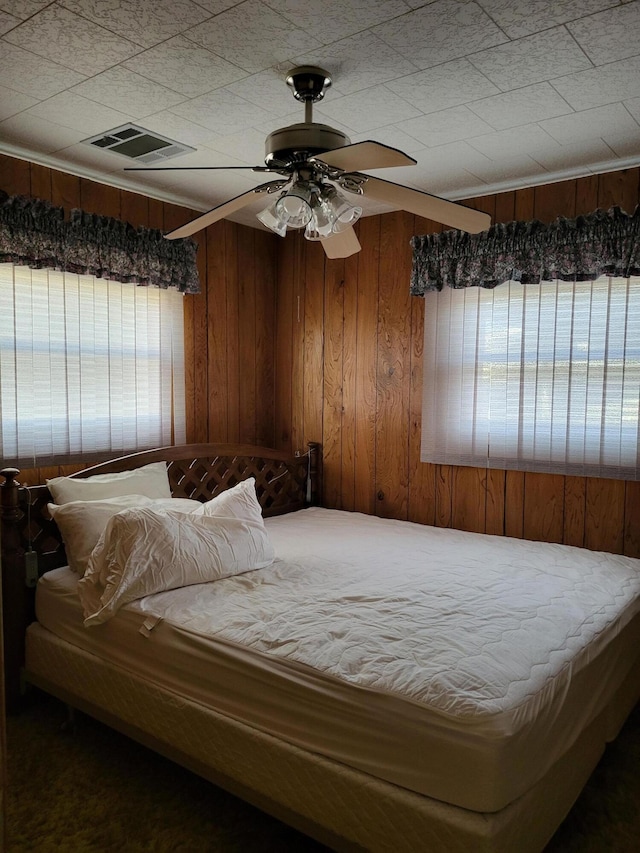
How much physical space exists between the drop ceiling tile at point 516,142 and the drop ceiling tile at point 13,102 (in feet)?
6.15

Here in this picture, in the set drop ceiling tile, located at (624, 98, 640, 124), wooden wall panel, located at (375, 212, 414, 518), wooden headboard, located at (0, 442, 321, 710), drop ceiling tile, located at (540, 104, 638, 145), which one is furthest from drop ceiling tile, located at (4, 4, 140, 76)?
wooden wall panel, located at (375, 212, 414, 518)

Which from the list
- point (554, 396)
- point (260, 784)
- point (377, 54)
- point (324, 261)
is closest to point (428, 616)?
point (260, 784)

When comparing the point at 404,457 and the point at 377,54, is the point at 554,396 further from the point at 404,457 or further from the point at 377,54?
the point at 377,54

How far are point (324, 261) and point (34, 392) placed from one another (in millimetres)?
2082

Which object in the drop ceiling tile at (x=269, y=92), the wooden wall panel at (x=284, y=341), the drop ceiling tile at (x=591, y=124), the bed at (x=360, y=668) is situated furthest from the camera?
the wooden wall panel at (x=284, y=341)

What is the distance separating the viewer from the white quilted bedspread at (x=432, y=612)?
1.81 m

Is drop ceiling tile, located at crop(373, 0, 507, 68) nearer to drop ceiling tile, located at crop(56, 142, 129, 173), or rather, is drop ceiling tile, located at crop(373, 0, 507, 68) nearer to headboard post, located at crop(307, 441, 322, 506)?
drop ceiling tile, located at crop(56, 142, 129, 173)

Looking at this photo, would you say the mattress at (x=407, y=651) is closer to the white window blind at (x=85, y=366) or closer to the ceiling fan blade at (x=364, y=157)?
the white window blind at (x=85, y=366)

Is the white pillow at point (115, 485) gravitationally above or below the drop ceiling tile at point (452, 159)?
below

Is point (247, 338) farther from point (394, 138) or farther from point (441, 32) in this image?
point (441, 32)

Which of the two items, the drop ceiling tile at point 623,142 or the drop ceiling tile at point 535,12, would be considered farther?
the drop ceiling tile at point 623,142

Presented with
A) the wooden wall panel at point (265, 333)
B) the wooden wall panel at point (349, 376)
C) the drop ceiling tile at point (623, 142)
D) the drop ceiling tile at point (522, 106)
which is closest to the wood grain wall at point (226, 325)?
the wooden wall panel at point (265, 333)

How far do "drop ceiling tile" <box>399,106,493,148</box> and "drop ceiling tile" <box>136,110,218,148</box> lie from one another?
34.5 inches

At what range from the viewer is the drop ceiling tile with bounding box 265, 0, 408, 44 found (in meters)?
1.90
